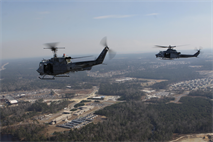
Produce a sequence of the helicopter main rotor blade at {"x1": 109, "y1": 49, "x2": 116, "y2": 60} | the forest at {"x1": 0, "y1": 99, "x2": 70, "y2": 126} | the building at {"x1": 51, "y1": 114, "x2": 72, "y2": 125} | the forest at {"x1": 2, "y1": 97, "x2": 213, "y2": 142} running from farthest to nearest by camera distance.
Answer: the forest at {"x1": 0, "y1": 99, "x2": 70, "y2": 126} → the building at {"x1": 51, "y1": 114, "x2": 72, "y2": 125} → the forest at {"x1": 2, "y1": 97, "x2": 213, "y2": 142} → the helicopter main rotor blade at {"x1": 109, "y1": 49, "x2": 116, "y2": 60}

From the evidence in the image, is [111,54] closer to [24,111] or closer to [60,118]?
[60,118]

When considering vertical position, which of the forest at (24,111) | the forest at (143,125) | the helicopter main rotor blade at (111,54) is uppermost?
the helicopter main rotor blade at (111,54)

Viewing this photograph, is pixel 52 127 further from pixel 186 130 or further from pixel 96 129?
pixel 186 130

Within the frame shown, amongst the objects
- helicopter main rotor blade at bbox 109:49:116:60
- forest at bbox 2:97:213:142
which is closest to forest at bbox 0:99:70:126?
forest at bbox 2:97:213:142

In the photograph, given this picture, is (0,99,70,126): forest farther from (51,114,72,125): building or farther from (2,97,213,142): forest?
(51,114,72,125): building

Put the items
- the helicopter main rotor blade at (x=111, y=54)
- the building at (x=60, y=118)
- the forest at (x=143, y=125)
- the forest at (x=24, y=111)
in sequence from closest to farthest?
1. the helicopter main rotor blade at (x=111, y=54)
2. the forest at (x=143, y=125)
3. the building at (x=60, y=118)
4. the forest at (x=24, y=111)

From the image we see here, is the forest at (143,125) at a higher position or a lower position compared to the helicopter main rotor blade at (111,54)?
lower

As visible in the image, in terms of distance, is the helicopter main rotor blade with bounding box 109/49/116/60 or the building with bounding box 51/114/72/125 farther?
the building with bounding box 51/114/72/125

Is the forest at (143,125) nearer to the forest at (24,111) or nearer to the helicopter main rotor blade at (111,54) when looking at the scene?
the forest at (24,111)

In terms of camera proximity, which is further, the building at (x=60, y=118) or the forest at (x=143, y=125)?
the building at (x=60, y=118)

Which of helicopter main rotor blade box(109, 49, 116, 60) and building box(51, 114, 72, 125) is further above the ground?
helicopter main rotor blade box(109, 49, 116, 60)

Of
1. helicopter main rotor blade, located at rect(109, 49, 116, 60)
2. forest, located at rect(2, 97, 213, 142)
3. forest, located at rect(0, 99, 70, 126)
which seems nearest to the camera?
helicopter main rotor blade, located at rect(109, 49, 116, 60)

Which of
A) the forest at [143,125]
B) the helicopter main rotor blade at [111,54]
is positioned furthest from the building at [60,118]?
the helicopter main rotor blade at [111,54]
